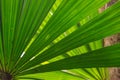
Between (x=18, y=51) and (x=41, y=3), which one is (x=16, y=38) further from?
(x=41, y=3)

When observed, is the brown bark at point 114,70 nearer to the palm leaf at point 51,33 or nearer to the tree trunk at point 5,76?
the palm leaf at point 51,33

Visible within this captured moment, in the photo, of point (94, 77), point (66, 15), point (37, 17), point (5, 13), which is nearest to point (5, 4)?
point (5, 13)

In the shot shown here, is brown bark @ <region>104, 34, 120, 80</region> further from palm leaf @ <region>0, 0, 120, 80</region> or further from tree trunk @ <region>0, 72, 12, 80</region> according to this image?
tree trunk @ <region>0, 72, 12, 80</region>

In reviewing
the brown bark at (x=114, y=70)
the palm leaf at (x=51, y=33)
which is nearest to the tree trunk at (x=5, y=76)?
the palm leaf at (x=51, y=33)

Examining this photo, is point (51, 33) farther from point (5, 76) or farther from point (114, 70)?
point (114, 70)

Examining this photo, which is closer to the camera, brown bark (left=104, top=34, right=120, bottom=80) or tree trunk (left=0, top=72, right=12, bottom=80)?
tree trunk (left=0, top=72, right=12, bottom=80)

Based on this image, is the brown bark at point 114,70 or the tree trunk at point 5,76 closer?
the tree trunk at point 5,76

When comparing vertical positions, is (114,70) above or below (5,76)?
above

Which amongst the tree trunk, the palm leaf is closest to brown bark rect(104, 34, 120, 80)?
the palm leaf

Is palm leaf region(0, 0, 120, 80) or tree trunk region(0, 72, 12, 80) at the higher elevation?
palm leaf region(0, 0, 120, 80)

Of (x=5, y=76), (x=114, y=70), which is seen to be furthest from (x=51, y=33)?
(x=114, y=70)

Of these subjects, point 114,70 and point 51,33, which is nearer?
point 51,33
